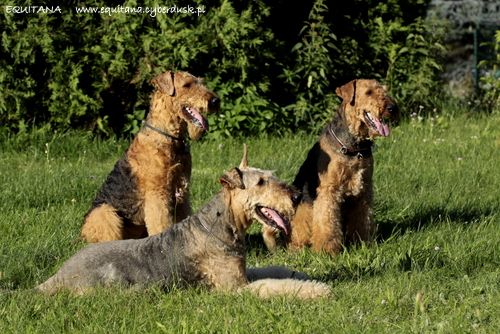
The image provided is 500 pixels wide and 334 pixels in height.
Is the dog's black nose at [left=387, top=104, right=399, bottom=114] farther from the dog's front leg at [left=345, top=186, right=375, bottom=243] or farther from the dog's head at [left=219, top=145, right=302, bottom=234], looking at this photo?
the dog's head at [left=219, top=145, right=302, bottom=234]

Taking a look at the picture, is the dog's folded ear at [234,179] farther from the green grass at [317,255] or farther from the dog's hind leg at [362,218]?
the dog's hind leg at [362,218]

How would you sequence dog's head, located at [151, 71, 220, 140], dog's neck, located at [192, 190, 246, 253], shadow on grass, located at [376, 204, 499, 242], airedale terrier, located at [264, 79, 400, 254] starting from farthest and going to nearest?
shadow on grass, located at [376, 204, 499, 242] → airedale terrier, located at [264, 79, 400, 254] → dog's head, located at [151, 71, 220, 140] → dog's neck, located at [192, 190, 246, 253]

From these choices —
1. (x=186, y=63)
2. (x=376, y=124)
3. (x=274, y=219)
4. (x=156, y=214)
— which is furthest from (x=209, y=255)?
(x=186, y=63)

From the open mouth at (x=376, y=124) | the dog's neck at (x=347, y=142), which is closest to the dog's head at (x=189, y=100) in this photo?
the dog's neck at (x=347, y=142)

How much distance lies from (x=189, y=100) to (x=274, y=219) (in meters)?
1.84

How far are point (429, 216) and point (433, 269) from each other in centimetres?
173

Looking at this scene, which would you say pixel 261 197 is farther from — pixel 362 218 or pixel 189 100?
pixel 362 218

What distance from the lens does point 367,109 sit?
5.98 meters

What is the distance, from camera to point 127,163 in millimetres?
5984

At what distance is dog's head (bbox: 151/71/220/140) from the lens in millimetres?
→ 5879

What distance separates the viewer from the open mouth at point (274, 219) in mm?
4469

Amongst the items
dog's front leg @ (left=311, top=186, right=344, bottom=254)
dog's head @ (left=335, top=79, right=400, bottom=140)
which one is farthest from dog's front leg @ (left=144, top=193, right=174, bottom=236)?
dog's head @ (left=335, top=79, right=400, bottom=140)

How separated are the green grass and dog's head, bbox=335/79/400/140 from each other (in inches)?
40.6

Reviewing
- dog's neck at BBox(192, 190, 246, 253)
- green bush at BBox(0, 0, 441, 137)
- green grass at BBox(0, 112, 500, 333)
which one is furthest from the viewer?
green bush at BBox(0, 0, 441, 137)
